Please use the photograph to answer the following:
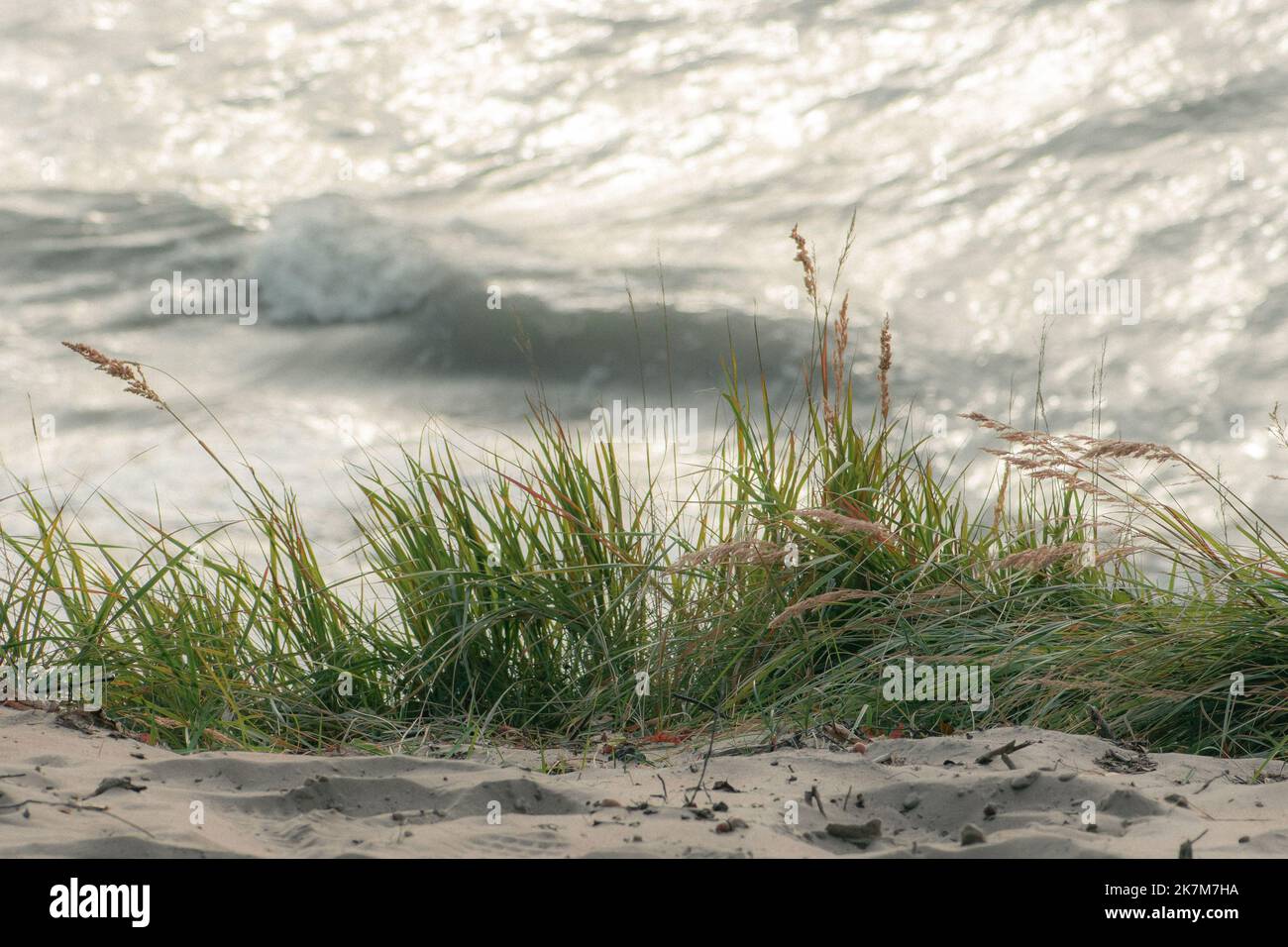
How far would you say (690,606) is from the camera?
328 centimetres

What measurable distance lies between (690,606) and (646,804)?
1231mm

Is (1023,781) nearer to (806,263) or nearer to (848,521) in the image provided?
(848,521)

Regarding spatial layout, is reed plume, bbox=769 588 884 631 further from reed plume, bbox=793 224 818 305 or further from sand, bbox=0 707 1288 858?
reed plume, bbox=793 224 818 305

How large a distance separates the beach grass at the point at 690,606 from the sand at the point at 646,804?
1.04 feet

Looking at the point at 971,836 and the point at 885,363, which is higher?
the point at 885,363

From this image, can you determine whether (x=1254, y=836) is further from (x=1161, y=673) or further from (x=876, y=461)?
(x=876, y=461)

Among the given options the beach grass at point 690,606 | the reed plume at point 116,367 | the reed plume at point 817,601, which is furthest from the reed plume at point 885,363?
the reed plume at point 116,367

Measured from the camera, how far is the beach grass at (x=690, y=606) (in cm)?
278

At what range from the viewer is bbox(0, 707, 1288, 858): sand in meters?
1.80

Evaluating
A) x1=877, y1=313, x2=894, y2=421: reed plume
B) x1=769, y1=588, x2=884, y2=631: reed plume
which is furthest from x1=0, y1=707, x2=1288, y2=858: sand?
x1=877, y1=313, x2=894, y2=421: reed plume

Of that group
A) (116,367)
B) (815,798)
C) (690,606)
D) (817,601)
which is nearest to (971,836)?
(815,798)

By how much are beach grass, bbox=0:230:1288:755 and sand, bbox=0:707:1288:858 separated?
0.32 metres

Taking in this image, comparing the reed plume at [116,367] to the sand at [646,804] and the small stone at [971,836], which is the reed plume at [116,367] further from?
the small stone at [971,836]
